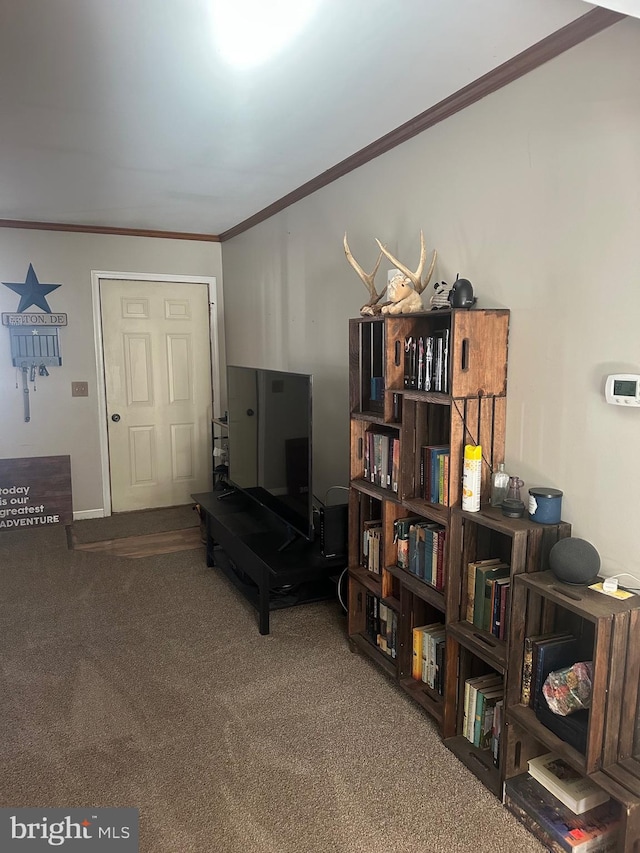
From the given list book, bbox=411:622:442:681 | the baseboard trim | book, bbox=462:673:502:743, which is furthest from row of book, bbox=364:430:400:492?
the baseboard trim

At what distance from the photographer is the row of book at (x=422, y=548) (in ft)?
7.47

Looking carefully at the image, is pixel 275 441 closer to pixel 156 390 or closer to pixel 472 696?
pixel 472 696

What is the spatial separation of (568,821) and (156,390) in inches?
170

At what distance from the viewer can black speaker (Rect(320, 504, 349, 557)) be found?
2.93 metres

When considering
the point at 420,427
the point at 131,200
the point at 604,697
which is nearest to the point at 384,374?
the point at 420,427

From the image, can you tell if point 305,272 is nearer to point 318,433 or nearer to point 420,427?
point 318,433

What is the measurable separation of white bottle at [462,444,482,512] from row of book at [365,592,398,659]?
0.76m

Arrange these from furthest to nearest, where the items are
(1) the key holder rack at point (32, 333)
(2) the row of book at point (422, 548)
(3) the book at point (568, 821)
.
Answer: (1) the key holder rack at point (32, 333) → (2) the row of book at point (422, 548) → (3) the book at point (568, 821)

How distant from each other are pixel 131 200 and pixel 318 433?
1.98 m

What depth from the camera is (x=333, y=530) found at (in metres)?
2.95

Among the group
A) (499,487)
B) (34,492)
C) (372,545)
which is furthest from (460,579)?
(34,492)

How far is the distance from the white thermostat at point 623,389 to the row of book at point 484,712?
1057mm

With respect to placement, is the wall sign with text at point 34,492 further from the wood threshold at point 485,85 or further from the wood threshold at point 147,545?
the wood threshold at point 485,85

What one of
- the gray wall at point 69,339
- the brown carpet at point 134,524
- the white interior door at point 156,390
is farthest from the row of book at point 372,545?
the gray wall at point 69,339
